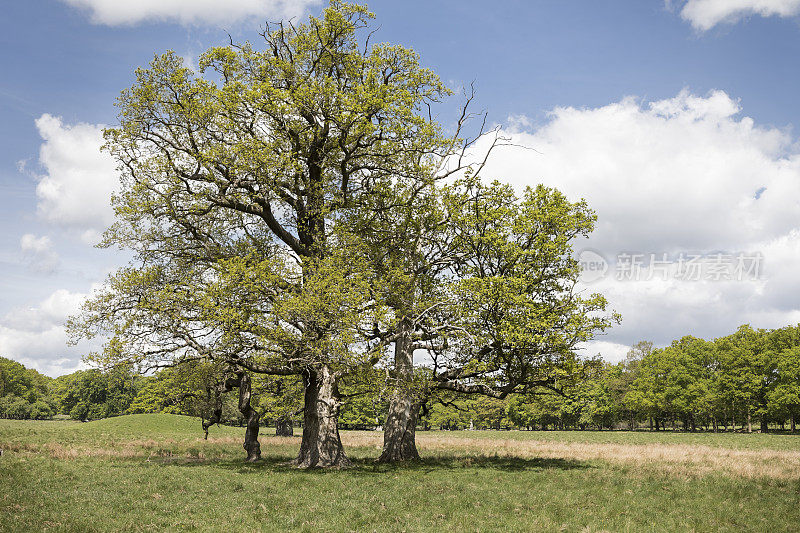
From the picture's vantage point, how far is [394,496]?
18.5m

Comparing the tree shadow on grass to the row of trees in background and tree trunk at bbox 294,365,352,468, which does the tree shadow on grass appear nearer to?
tree trunk at bbox 294,365,352,468

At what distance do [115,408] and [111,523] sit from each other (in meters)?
133

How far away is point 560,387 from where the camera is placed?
28609mm

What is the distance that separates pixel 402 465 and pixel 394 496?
34.3 ft

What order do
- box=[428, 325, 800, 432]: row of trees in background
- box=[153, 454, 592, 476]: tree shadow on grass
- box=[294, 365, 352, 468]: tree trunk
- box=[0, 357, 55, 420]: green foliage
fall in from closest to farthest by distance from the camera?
1. box=[153, 454, 592, 476]: tree shadow on grass
2. box=[294, 365, 352, 468]: tree trunk
3. box=[428, 325, 800, 432]: row of trees in background
4. box=[0, 357, 55, 420]: green foliage

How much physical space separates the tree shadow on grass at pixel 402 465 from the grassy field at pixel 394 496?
0.16 m

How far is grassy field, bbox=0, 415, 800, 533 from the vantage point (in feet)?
47.7

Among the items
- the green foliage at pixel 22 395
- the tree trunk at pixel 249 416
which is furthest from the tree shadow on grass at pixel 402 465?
the green foliage at pixel 22 395

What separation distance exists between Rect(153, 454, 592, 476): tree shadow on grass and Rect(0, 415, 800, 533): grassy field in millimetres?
157

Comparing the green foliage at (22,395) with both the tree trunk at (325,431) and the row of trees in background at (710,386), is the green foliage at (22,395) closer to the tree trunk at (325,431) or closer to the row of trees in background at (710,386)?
the row of trees in background at (710,386)

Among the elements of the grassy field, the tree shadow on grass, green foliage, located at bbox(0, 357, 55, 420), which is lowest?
green foliage, located at bbox(0, 357, 55, 420)

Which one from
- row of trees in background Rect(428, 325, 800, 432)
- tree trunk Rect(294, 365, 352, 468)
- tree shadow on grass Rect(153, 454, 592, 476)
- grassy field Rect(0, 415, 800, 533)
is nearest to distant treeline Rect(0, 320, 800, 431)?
row of trees in background Rect(428, 325, 800, 432)

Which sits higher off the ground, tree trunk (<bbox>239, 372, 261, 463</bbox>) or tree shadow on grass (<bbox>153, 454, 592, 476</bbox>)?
tree trunk (<bbox>239, 372, 261, 463</bbox>)

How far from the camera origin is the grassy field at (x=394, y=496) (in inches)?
572
